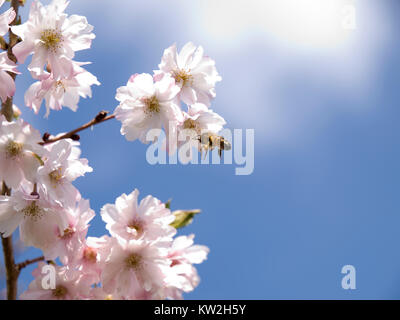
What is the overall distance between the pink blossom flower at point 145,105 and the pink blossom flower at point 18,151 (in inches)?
15.5

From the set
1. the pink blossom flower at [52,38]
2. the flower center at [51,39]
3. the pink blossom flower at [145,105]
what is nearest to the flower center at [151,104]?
the pink blossom flower at [145,105]

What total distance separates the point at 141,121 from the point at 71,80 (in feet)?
1.40

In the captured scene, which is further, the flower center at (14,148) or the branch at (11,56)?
the branch at (11,56)

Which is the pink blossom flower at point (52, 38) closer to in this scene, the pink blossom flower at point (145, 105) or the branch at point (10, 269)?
the pink blossom flower at point (145, 105)

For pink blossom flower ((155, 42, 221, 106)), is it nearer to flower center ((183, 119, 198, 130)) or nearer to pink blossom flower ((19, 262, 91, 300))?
flower center ((183, 119, 198, 130))

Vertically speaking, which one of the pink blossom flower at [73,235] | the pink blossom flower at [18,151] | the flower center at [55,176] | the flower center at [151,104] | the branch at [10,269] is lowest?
the branch at [10,269]

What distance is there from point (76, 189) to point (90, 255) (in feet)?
1.13

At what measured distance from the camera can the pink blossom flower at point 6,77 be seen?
69.7 inches

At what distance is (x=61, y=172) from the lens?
1.84 m

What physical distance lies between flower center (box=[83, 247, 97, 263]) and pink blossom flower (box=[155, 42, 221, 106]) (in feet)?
2.72

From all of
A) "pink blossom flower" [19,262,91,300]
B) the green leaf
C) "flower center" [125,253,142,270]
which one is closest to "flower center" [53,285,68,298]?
"pink blossom flower" [19,262,91,300]

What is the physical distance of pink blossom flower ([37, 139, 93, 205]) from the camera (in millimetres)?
1767
